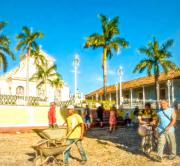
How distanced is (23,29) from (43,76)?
8.20m

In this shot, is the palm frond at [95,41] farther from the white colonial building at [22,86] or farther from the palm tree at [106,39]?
the white colonial building at [22,86]

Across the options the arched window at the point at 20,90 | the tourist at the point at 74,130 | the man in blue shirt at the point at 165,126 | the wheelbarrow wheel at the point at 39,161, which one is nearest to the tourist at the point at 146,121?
the man in blue shirt at the point at 165,126

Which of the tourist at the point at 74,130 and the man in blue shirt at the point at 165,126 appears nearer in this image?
the tourist at the point at 74,130

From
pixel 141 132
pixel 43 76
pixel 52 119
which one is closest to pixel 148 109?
pixel 141 132

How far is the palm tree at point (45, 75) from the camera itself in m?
44.5

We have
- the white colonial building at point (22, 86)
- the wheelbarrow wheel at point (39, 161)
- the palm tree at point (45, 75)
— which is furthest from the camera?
the palm tree at point (45, 75)

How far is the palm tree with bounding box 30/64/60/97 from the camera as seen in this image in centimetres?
4446

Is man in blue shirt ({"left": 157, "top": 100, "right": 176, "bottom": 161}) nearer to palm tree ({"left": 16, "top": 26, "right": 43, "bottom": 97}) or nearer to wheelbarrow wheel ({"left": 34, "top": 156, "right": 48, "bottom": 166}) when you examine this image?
wheelbarrow wheel ({"left": 34, "top": 156, "right": 48, "bottom": 166})

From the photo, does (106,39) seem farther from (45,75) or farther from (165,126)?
(165,126)

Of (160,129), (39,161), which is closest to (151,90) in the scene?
(160,129)

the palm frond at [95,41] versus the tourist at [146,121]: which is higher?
the palm frond at [95,41]

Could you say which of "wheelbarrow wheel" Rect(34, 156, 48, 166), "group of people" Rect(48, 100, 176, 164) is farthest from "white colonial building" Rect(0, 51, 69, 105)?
"wheelbarrow wheel" Rect(34, 156, 48, 166)

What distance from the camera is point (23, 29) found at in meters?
38.7

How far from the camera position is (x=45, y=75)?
4503 centimetres
